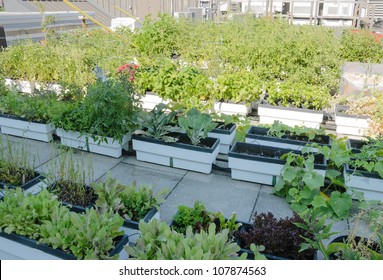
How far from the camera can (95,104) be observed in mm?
4164

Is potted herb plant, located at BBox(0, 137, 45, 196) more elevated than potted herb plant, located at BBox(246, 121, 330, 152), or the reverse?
potted herb plant, located at BBox(246, 121, 330, 152)

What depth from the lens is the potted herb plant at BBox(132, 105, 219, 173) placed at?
159 inches

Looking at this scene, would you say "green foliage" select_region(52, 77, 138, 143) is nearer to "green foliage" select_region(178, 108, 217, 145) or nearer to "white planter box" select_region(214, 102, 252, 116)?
"green foliage" select_region(178, 108, 217, 145)

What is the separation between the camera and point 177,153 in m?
4.09

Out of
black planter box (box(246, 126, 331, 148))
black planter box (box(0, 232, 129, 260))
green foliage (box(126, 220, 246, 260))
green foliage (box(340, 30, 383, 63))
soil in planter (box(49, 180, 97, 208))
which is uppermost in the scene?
green foliage (box(340, 30, 383, 63))

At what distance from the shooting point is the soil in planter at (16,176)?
3.45 m

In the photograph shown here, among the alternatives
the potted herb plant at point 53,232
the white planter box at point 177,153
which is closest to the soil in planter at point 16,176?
the potted herb plant at point 53,232

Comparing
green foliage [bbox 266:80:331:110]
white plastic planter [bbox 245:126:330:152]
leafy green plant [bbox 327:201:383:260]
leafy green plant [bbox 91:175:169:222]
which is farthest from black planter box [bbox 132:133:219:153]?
leafy green plant [bbox 327:201:383:260]

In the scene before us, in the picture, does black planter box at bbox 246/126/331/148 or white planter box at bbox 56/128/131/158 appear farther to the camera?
white planter box at bbox 56/128/131/158

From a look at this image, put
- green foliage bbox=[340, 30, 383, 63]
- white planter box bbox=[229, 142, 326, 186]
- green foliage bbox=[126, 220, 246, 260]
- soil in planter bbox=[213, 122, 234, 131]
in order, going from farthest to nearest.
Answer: green foliage bbox=[340, 30, 383, 63] < soil in planter bbox=[213, 122, 234, 131] < white planter box bbox=[229, 142, 326, 186] < green foliage bbox=[126, 220, 246, 260]

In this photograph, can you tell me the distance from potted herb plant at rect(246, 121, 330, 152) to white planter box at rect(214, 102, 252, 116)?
43.7 inches

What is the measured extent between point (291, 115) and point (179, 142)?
189 cm

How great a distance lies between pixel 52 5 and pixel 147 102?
42.2ft

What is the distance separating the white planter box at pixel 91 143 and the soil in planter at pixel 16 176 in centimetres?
93
